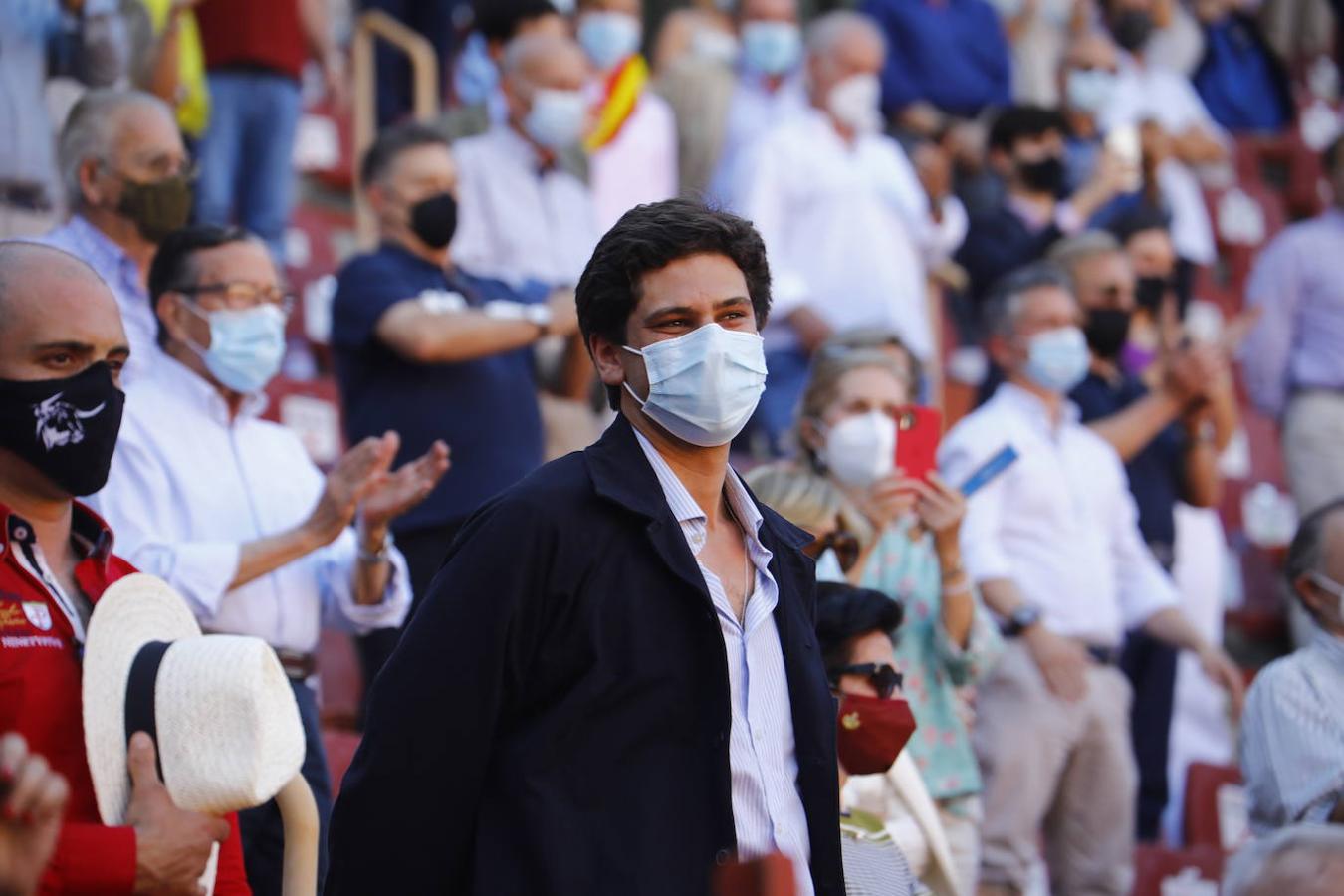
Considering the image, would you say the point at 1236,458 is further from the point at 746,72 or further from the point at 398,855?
the point at 398,855

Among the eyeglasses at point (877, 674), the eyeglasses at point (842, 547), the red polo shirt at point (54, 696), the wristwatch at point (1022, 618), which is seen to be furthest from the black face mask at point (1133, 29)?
the red polo shirt at point (54, 696)

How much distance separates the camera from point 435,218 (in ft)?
16.3

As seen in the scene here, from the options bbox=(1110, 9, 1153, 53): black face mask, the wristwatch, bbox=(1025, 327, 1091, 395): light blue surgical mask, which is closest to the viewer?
the wristwatch

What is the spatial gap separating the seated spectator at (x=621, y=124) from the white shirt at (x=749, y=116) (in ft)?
0.71

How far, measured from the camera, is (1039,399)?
5.72 metres

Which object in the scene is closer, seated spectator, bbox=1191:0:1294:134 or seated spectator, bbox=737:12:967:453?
seated spectator, bbox=737:12:967:453

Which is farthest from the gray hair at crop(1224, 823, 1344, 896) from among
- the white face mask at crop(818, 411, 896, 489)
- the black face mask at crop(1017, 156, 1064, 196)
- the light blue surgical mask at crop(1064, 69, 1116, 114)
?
the light blue surgical mask at crop(1064, 69, 1116, 114)

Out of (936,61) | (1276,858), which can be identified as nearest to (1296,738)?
(1276,858)

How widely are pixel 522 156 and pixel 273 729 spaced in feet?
11.5

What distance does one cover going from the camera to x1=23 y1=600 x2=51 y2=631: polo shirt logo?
278 cm

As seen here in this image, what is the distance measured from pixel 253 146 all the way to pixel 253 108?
138mm

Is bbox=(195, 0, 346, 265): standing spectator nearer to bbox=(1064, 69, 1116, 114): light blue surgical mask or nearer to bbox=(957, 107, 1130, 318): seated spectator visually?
bbox=(957, 107, 1130, 318): seated spectator

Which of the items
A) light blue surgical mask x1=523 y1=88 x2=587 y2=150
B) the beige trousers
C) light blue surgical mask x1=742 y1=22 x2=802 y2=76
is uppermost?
light blue surgical mask x1=742 y1=22 x2=802 y2=76

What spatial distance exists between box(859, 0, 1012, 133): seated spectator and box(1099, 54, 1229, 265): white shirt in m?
0.81
